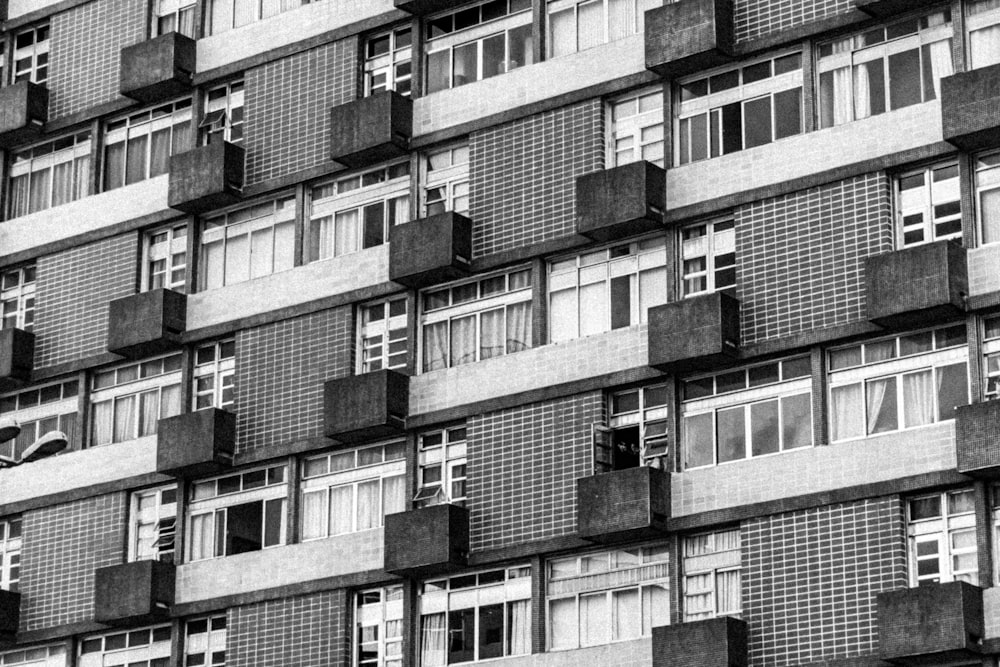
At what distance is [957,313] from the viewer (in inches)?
1658

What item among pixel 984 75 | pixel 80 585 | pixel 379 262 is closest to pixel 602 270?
pixel 379 262

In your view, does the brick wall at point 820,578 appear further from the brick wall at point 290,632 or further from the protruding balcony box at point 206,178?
the protruding balcony box at point 206,178

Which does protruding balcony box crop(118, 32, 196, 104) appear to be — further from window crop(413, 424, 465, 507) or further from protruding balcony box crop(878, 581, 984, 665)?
protruding balcony box crop(878, 581, 984, 665)

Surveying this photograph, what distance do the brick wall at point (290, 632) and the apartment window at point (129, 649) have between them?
1971 mm

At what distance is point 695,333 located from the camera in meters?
44.2

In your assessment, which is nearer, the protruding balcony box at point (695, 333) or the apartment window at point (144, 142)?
the protruding balcony box at point (695, 333)

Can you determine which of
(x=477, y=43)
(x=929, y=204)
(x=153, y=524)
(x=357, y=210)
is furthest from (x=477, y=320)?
(x=929, y=204)

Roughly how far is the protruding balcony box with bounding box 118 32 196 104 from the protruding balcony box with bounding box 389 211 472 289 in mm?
7438

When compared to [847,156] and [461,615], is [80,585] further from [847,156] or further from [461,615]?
[847,156]

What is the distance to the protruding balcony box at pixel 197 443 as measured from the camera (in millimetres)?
49844

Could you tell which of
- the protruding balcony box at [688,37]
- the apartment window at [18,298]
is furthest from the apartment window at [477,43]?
the apartment window at [18,298]

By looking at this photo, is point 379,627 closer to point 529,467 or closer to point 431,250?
point 529,467

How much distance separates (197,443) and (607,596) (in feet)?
31.6

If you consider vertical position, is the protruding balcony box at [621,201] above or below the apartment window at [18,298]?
below
